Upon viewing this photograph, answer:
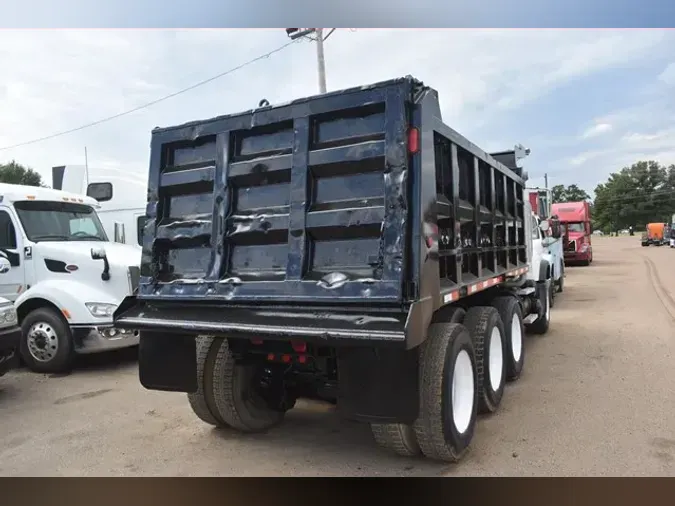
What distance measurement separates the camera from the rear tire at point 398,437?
13.2 feet

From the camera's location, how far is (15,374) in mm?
7594

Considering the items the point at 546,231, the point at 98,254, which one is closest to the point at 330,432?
the point at 98,254

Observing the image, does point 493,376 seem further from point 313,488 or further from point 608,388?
point 313,488

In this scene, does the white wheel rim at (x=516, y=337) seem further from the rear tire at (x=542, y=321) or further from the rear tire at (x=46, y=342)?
the rear tire at (x=46, y=342)

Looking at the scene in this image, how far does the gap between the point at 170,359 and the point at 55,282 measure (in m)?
4.06

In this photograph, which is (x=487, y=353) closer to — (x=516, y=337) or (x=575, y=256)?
(x=516, y=337)

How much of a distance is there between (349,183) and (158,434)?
2.95m

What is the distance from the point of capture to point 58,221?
8414 millimetres

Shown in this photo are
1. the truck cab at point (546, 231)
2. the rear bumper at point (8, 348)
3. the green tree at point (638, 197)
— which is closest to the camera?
the rear bumper at point (8, 348)

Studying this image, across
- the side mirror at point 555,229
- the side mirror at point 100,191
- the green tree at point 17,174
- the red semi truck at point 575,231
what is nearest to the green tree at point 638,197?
the red semi truck at point 575,231

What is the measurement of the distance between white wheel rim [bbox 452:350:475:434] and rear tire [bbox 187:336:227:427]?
2028 millimetres

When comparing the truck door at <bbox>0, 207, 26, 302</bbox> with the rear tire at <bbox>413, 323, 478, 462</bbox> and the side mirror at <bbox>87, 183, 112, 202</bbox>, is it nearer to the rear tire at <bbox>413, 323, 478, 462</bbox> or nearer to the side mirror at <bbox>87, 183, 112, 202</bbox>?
the side mirror at <bbox>87, 183, 112, 202</bbox>

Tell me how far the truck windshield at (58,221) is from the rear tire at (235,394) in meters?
4.67

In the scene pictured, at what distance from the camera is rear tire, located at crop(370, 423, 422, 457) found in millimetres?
4012
